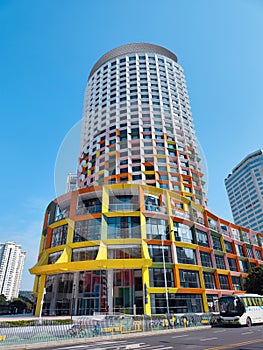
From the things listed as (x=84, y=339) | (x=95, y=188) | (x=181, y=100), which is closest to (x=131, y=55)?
(x=181, y=100)

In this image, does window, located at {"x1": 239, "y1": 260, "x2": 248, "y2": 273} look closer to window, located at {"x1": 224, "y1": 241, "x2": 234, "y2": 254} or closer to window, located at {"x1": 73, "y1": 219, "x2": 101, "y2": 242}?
window, located at {"x1": 224, "y1": 241, "x2": 234, "y2": 254}

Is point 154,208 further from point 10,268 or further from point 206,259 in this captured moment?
point 10,268

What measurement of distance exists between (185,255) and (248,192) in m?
100

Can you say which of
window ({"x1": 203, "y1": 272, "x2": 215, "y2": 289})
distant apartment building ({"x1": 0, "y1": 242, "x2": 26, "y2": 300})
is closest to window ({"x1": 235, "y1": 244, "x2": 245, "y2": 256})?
window ({"x1": 203, "y1": 272, "x2": 215, "y2": 289})

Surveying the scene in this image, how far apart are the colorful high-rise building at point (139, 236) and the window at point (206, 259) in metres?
0.15

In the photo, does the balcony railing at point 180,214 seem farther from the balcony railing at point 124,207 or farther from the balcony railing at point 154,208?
the balcony railing at point 124,207

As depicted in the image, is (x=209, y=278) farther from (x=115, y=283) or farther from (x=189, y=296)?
(x=115, y=283)

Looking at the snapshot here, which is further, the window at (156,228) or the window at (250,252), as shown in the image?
the window at (250,252)

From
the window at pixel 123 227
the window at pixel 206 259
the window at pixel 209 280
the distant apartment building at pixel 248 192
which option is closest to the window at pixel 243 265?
the window at pixel 206 259

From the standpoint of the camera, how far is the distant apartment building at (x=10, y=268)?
4122 inches

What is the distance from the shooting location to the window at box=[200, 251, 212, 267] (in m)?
31.5

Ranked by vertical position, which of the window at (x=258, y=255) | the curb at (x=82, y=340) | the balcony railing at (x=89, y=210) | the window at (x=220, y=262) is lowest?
the curb at (x=82, y=340)

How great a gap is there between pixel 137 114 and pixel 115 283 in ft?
125

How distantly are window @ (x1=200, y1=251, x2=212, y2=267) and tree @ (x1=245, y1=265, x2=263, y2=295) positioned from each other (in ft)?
22.3
